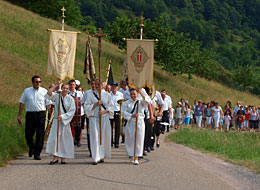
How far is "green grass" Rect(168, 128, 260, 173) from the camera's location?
16.0 meters

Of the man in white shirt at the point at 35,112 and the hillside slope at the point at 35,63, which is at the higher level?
the hillside slope at the point at 35,63

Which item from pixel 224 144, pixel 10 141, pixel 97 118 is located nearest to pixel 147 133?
pixel 97 118

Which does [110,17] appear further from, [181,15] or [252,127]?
[252,127]

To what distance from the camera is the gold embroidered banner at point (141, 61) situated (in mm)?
13328

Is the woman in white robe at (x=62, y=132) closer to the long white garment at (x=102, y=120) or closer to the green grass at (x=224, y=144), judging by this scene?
the long white garment at (x=102, y=120)

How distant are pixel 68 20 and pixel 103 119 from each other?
68.8 meters

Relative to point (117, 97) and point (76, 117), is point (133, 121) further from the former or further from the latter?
point (117, 97)

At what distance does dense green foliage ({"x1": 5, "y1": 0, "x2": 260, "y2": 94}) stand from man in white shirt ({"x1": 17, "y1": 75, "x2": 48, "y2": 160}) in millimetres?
38365

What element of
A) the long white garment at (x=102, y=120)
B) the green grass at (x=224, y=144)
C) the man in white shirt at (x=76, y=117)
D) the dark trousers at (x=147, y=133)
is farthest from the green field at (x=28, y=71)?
the green grass at (x=224, y=144)

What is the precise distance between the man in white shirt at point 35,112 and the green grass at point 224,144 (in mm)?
5473

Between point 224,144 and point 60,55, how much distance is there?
27.6ft

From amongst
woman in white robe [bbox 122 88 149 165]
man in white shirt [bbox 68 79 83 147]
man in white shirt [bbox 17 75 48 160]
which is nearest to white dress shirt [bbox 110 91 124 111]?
man in white shirt [bbox 68 79 83 147]

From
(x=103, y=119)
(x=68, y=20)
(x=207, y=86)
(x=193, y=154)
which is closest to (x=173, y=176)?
(x=103, y=119)

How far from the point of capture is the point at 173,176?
9.88 meters
